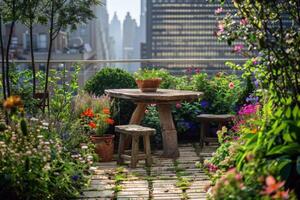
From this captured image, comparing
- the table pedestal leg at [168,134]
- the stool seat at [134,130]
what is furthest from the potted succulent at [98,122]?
the table pedestal leg at [168,134]

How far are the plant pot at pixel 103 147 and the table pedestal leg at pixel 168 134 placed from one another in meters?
0.65

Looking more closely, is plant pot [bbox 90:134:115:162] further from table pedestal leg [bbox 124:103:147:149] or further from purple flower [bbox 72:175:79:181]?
purple flower [bbox 72:175:79:181]

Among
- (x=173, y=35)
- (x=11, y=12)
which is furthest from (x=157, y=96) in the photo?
(x=173, y=35)

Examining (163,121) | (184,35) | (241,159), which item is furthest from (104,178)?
(184,35)

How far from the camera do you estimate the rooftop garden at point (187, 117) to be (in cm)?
319

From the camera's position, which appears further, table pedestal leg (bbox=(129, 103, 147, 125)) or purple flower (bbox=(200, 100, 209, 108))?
purple flower (bbox=(200, 100, 209, 108))

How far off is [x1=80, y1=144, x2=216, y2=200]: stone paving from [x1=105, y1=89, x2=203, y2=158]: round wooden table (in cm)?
18

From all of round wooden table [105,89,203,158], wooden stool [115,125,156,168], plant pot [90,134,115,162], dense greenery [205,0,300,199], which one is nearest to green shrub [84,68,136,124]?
round wooden table [105,89,203,158]

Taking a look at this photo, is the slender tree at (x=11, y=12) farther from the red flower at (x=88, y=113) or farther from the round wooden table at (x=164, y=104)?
the round wooden table at (x=164, y=104)

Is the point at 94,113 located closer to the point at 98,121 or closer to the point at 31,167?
the point at 98,121

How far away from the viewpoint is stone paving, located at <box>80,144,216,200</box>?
4547mm

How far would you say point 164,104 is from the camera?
6.38 meters

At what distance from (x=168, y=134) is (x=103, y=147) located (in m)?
0.79

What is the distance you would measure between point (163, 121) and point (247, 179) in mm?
3416
